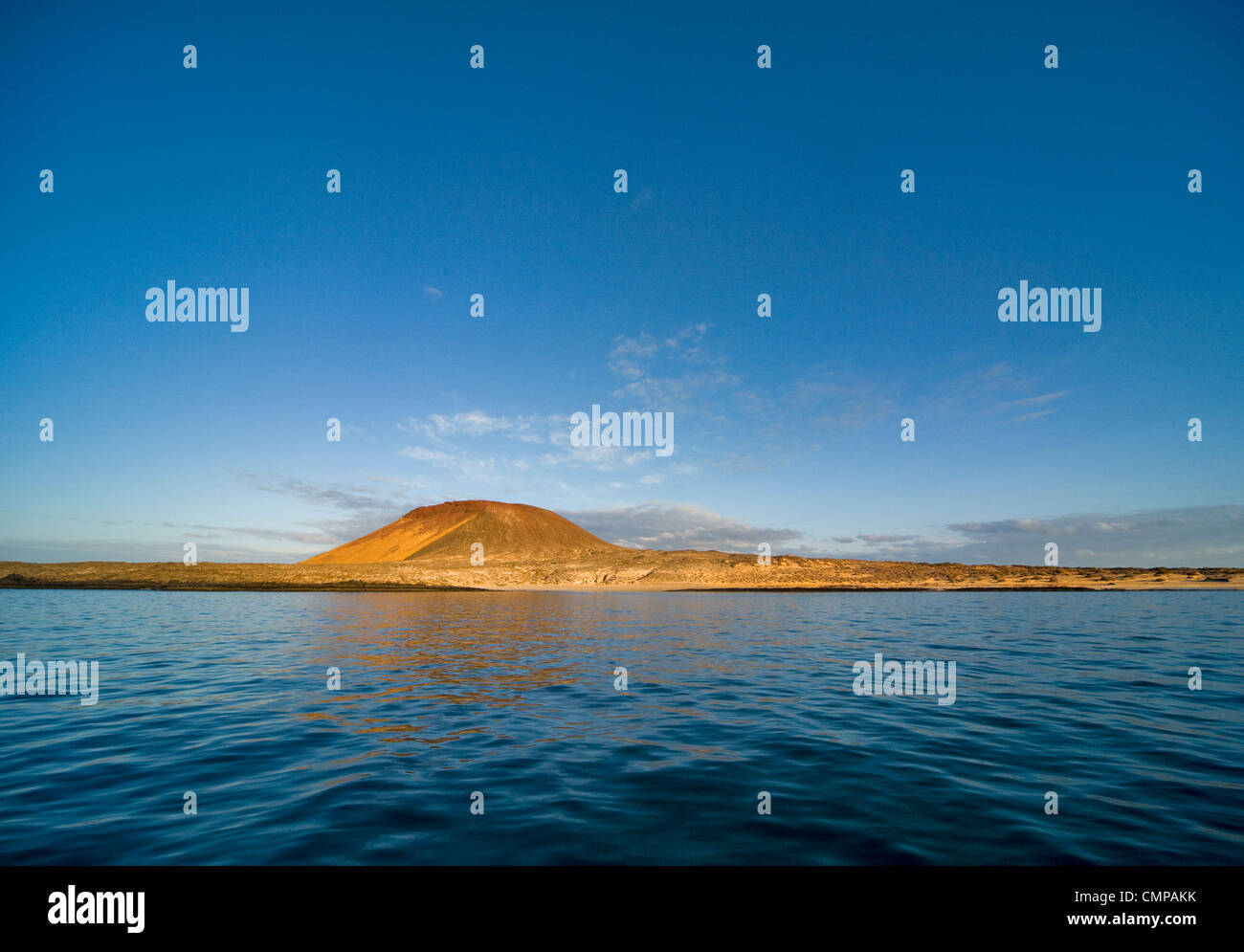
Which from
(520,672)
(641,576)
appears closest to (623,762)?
(520,672)

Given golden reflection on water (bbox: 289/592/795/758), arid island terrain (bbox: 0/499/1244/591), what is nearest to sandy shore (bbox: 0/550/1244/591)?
arid island terrain (bbox: 0/499/1244/591)

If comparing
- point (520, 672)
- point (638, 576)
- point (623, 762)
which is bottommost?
point (638, 576)

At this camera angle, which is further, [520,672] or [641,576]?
[641,576]

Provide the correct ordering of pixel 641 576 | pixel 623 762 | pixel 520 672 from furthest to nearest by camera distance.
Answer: pixel 641 576 → pixel 520 672 → pixel 623 762

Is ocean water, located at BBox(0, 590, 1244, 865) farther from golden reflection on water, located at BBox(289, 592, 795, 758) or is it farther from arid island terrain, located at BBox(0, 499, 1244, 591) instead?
arid island terrain, located at BBox(0, 499, 1244, 591)

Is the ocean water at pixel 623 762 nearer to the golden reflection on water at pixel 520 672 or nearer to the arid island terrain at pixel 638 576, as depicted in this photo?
the golden reflection on water at pixel 520 672

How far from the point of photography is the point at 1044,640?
28.1 meters

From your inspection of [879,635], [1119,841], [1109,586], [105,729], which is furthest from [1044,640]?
[1109,586]

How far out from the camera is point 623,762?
1008cm

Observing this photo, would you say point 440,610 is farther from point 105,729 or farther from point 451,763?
point 451,763

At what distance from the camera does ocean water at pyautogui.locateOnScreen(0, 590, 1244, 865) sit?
689cm

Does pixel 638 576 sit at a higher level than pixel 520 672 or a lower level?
lower

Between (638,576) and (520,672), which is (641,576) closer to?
(638,576)
